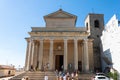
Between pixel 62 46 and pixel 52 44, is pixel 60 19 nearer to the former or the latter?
pixel 62 46

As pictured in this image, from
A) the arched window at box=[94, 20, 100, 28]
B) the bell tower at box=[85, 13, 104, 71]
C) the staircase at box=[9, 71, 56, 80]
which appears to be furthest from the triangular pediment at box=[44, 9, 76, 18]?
the staircase at box=[9, 71, 56, 80]

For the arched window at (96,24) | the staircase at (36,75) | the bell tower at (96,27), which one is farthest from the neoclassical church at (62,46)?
the staircase at (36,75)

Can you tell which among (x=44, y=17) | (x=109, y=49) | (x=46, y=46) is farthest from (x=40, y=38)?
(x=109, y=49)

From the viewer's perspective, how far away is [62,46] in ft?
83.4

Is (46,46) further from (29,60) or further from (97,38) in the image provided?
(97,38)

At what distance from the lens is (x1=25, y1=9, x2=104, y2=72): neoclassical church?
21806 millimetres

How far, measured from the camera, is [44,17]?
86.9ft

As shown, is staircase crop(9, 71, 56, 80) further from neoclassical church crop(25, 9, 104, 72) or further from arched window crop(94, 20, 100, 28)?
arched window crop(94, 20, 100, 28)

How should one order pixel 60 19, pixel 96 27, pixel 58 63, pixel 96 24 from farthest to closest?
pixel 96 24
pixel 96 27
pixel 60 19
pixel 58 63

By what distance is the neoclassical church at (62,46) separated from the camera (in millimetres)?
21806

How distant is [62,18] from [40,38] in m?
6.52

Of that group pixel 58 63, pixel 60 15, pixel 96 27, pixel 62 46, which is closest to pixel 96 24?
pixel 96 27

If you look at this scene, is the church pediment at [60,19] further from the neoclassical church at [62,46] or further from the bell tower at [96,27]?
the bell tower at [96,27]

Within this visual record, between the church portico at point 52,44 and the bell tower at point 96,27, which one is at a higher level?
the bell tower at point 96,27
